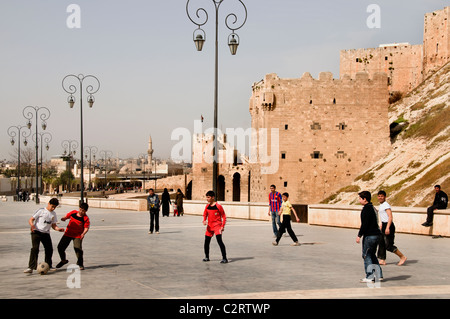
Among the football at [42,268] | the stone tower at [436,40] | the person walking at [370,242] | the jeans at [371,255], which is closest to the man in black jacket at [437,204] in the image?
the person walking at [370,242]

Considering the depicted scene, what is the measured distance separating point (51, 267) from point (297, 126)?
129 feet

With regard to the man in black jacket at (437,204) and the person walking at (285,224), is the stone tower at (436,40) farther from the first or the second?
the person walking at (285,224)

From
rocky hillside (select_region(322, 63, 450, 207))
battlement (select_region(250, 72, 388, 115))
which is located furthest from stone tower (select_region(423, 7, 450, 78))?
battlement (select_region(250, 72, 388, 115))

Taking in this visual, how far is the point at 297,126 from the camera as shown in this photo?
4828 centimetres

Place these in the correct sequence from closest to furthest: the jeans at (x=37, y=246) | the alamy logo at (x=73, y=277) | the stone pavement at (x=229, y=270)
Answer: the stone pavement at (x=229, y=270), the alamy logo at (x=73, y=277), the jeans at (x=37, y=246)

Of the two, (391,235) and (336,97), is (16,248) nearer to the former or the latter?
(391,235)

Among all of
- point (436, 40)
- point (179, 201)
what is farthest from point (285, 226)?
point (436, 40)

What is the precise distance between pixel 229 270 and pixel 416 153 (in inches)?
1519

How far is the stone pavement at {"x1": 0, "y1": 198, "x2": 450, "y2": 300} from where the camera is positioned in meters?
8.14

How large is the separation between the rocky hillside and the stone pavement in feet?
61.2

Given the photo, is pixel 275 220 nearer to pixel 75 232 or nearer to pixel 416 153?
pixel 75 232

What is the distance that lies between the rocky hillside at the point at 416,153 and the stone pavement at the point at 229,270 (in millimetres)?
18660

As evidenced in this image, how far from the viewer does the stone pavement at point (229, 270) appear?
8141 mm
